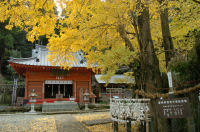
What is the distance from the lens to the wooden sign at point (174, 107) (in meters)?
2.79

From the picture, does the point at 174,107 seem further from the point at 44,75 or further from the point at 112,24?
the point at 44,75

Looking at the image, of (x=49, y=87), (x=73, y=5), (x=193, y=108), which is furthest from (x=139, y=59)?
(x=49, y=87)

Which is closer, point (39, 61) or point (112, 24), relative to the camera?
point (112, 24)

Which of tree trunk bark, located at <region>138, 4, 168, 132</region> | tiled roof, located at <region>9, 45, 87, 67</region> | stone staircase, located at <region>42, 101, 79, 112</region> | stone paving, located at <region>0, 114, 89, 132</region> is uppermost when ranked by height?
tiled roof, located at <region>9, 45, 87, 67</region>

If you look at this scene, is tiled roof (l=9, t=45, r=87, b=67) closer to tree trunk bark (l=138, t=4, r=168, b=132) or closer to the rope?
tree trunk bark (l=138, t=4, r=168, b=132)

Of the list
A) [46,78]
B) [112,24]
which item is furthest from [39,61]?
[112,24]

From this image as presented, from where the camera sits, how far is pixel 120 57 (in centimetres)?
419

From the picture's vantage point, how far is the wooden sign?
2785 mm

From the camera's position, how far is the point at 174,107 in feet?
9.50

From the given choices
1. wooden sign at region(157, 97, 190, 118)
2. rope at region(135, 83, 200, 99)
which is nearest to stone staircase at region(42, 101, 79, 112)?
rope at region(135, 83, 200, 99)

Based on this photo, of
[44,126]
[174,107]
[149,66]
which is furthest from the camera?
[44,126]

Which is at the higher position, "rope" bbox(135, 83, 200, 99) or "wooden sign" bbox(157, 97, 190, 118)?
"rope" bbox(135, 83, 200, 99)

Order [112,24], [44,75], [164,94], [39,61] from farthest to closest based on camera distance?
[39,61] → [44,75] → [112,24] → [164,94]

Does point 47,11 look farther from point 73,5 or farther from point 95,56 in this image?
point 95,56
